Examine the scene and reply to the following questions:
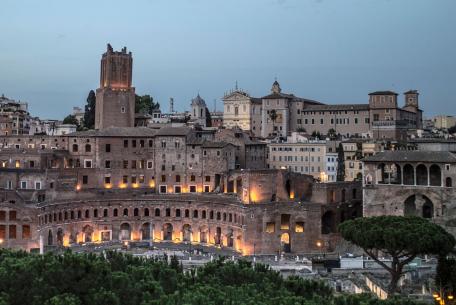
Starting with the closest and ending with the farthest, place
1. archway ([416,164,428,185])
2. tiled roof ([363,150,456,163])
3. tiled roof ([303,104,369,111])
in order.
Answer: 1. tiled roof ([363,150,456,163])
2. archway ([416,164,428,185])
3. tiled roof ([303,104,369,111])

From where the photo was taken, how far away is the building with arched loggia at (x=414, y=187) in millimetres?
62562

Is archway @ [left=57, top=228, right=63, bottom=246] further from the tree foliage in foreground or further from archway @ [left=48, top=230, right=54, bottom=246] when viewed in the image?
the tree foliage in foreground

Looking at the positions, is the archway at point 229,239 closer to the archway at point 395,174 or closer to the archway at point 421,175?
the archway at point 395,174

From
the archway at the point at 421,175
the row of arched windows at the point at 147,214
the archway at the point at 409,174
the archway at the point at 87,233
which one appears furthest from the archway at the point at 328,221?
the archway at the point at 87,233

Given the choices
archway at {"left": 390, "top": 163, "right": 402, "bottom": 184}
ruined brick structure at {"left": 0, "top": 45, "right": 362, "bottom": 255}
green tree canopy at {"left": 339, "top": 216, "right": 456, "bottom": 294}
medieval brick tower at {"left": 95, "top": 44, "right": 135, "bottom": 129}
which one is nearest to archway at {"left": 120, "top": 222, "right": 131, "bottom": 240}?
ruined brick structure at {"left": 0, "top": 45, "right": 362, "bottom": 255}

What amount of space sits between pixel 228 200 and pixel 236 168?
10.2 m

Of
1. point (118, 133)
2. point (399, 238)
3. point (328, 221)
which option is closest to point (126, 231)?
point (118, 133)

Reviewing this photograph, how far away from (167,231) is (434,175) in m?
29.1

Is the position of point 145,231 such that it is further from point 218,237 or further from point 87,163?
point 87,163

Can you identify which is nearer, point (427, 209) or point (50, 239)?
point (427, 209)

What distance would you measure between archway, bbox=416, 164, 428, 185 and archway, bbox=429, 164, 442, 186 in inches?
21.1

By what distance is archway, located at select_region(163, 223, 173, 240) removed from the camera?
74938 millimetres

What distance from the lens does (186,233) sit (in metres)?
74.4

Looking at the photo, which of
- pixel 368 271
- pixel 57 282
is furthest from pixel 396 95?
pixel 57 282
